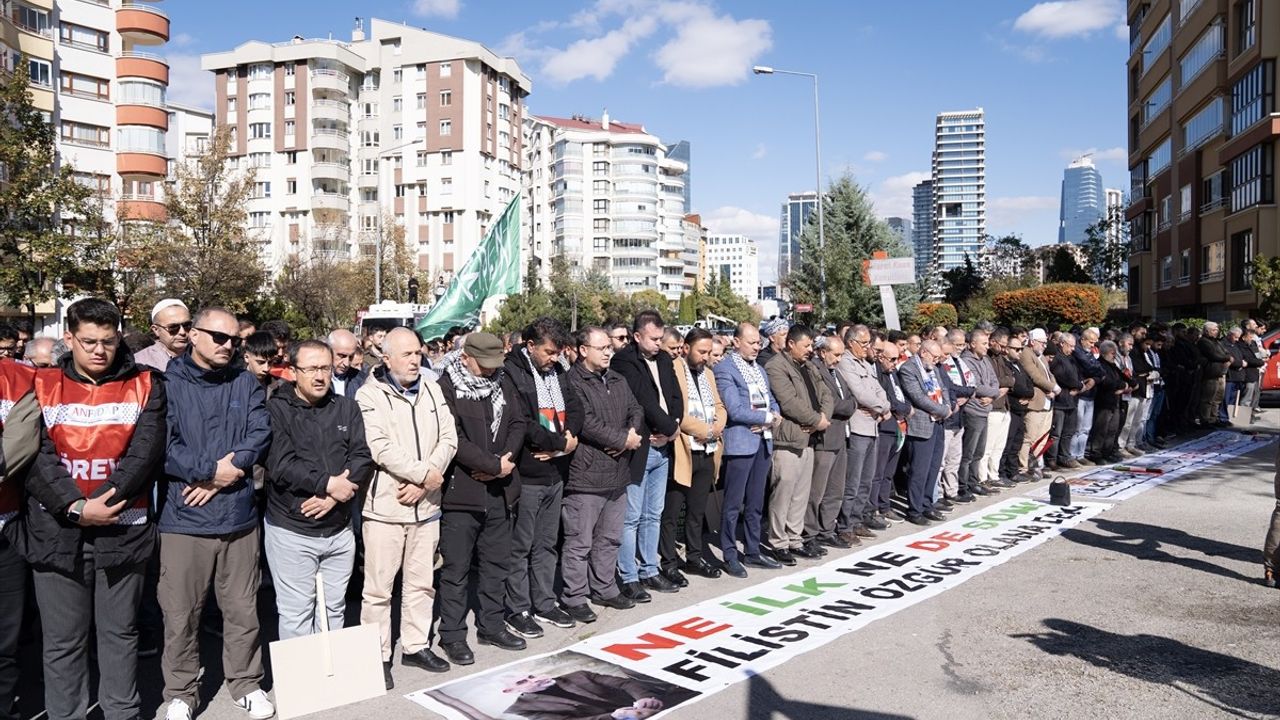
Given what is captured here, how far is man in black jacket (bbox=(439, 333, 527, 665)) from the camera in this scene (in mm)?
6008

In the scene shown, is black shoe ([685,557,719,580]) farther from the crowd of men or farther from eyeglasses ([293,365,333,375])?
eyeglasses ([293,365,333,375])

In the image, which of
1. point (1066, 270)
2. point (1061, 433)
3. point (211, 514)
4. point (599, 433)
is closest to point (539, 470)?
point (599, 433)

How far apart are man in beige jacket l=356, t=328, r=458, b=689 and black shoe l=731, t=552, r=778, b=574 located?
133 inches

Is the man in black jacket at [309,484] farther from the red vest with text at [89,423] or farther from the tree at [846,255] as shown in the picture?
the tree at [846,255]

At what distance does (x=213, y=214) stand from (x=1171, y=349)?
24406mm

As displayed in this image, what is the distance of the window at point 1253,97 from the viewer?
99.7 feet

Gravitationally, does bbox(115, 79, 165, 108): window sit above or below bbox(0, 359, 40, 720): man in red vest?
above

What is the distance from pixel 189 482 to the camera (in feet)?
16.3

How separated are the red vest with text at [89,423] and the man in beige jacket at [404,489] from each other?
1.31 meters

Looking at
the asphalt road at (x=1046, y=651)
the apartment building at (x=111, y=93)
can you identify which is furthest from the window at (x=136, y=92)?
the asphalt road at (x=1046, y=651)

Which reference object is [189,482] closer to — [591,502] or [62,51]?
[591,502]

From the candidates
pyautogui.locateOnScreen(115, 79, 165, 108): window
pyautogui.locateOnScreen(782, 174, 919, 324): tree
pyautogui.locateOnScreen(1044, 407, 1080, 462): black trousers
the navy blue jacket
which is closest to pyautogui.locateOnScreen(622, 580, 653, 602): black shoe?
the navy blue jacket

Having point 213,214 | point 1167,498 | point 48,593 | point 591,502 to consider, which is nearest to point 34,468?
point 48,593

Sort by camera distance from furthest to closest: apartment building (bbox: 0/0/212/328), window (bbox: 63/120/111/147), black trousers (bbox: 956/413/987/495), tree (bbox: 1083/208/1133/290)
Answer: tree (bbox: 1083/208/1133/290)
window (bbox: 63/120/111/147)
apartment building (bbox: 0/0/212/328)
black trousers (bbox: 956/413/987/495)
